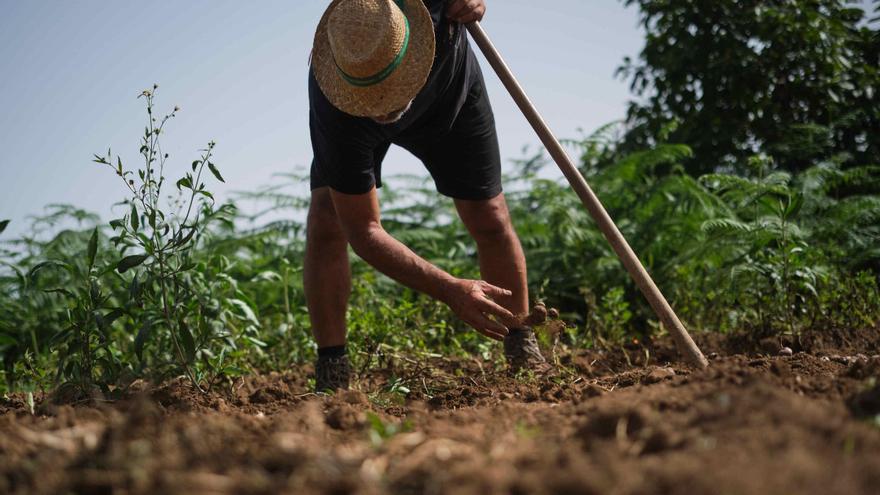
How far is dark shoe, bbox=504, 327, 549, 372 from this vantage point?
3242 millimetres

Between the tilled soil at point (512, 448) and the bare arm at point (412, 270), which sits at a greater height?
the bare arm at point (412, 270)

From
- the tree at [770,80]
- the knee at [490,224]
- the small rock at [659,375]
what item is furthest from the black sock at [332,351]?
the tree at [770,80]

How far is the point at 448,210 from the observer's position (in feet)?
21.6

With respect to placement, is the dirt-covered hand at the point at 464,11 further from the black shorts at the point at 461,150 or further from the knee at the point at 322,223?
the knee at the point at 322,223

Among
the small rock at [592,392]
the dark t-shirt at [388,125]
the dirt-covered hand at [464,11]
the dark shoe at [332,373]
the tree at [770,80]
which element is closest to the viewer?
the small rock at [592,392]

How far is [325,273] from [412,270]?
0.74m

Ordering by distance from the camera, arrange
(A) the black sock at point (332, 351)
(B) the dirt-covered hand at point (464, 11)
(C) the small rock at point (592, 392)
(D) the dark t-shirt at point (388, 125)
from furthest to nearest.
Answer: (A) the black sock at point (332, 351) → (B) the dirt-covered hand at point (464, 11) → (D) the dark t-shirt at point (388, 125) → (C) the small rock at point (592, 392)

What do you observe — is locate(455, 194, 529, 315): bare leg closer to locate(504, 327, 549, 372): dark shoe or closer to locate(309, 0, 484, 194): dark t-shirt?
locate(504, 327, 549, 372): dark shoe

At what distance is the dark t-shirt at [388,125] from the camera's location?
9.02 ft

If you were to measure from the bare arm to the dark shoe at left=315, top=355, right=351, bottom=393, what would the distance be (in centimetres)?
62

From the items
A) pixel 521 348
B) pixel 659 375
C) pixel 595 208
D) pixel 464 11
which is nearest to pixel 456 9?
pixel 464 11

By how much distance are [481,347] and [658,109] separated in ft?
13.7

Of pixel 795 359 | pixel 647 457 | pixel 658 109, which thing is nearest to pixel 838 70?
pixel 658 109

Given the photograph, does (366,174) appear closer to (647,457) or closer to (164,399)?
(164,399)
